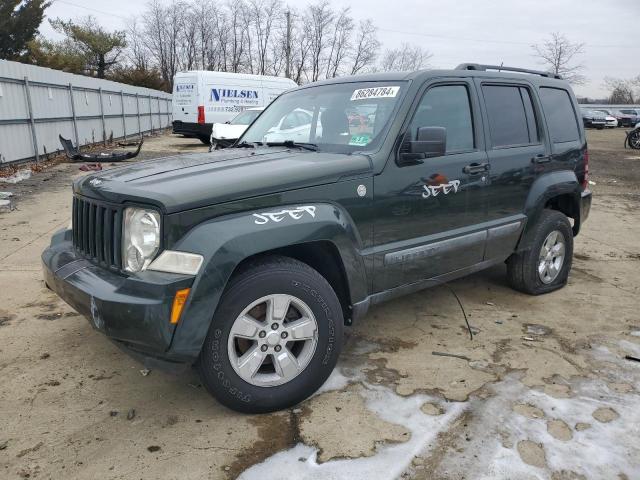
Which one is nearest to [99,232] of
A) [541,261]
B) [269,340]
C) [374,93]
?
[269,340]

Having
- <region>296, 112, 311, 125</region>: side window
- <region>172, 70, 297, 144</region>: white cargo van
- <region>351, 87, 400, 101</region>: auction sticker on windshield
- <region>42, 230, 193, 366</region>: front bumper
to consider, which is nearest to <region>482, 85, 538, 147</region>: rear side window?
<region>351, 87, 400, 101</region>: auction sticker on windshield

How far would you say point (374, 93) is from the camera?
3.46 m

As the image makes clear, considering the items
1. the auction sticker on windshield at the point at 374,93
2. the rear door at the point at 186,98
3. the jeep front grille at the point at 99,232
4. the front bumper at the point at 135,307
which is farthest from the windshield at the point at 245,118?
the front bumper at the point at 135,307

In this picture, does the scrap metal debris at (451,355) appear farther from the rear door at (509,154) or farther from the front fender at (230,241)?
the front fender at (230,241)

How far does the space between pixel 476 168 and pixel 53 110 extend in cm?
1409

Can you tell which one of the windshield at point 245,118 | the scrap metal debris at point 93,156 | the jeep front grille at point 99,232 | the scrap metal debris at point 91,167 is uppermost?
the windshield at point 245,118

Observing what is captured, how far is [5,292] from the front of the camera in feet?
14.5

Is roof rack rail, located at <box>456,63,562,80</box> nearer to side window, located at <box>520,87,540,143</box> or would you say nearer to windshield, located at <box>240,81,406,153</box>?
side window, located at <box>520,87,540,143</box>

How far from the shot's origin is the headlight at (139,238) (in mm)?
2445

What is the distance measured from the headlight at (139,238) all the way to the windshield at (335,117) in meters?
1.34

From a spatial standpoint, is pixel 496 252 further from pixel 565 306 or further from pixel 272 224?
pixel 272 224

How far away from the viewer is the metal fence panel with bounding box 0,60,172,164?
A: 456 inches

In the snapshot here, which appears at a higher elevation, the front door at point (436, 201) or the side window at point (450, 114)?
the side window at point (450, 114)

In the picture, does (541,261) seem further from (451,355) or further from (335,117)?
(335,117)
